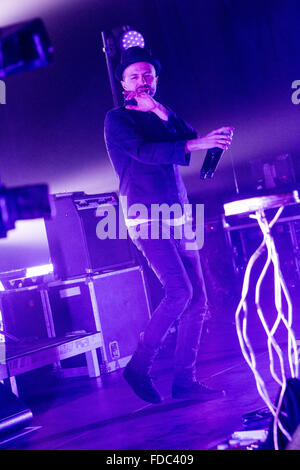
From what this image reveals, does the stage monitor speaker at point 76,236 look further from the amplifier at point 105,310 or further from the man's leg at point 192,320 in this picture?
the man's leg at point 192,320

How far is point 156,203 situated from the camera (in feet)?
8.20

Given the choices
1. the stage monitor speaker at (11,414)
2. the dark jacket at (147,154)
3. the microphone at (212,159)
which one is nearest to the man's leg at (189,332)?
the dark jacket at (147,154)

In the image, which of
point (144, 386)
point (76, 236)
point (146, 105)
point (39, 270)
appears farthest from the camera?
point (39, 270)

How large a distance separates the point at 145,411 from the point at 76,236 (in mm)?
1929

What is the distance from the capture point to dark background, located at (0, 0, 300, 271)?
18.0ft

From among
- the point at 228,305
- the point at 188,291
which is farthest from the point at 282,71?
the point at 188,291

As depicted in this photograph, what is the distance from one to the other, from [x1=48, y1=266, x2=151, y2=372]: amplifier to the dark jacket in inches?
58.8

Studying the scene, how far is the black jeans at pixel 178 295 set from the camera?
96.8 inches

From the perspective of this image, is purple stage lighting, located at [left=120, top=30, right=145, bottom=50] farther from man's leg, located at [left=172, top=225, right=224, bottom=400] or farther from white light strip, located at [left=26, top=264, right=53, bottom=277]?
man's leg, located at [left=172, top=225, right=224, bottom=400]

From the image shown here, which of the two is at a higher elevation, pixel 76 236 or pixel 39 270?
pixel 76 236

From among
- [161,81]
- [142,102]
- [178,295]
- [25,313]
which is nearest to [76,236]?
[25,313]

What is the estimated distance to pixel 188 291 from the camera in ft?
8.09

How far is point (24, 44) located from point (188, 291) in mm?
1393

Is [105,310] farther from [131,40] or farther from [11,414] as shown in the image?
[131,40]
